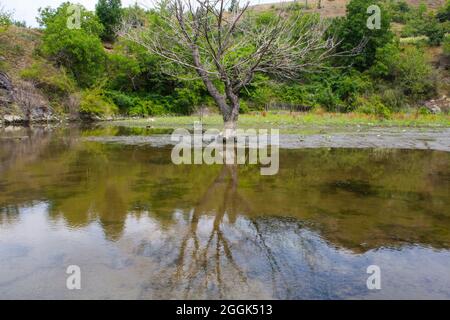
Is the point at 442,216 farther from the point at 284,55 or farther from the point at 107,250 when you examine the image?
the point at 284,55

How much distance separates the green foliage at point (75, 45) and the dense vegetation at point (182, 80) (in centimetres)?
7

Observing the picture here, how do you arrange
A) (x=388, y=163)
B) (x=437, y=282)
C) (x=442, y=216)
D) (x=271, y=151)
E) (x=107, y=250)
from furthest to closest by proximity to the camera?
(x=271, y=151) → (x=388, y=163) → (x=442, y=216) → (x=107, y=250) → (x=437, y=282)

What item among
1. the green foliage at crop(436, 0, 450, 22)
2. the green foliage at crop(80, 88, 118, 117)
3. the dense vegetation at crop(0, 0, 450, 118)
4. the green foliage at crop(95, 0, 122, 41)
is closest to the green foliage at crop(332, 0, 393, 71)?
the dense vegetation at crop(0, 0, 450, 118)

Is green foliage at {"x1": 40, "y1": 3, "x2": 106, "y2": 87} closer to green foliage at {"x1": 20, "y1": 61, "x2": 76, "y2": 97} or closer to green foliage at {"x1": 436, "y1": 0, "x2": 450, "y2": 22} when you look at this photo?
green foliage at {"x1": 20, "y1": 61, "x2": 76, "y2": 97}

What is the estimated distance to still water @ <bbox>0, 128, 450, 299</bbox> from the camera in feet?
11.6

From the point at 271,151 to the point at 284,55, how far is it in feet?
10.7

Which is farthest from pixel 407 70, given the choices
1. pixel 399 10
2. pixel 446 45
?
pixel 399 10

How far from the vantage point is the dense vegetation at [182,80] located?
99.7 ft

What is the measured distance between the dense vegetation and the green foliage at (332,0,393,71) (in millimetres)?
91

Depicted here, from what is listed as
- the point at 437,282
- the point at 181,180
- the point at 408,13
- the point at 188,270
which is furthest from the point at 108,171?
the point at 408,13

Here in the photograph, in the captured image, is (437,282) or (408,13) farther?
(408,13)

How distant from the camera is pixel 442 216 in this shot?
18.3 feet

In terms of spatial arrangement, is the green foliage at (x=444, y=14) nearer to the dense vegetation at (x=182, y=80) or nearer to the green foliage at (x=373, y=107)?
the dense vegetation at (x=182, y=80)

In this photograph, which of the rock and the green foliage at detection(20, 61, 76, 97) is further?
the green foliage at detection(20, 61, 76, 97)
